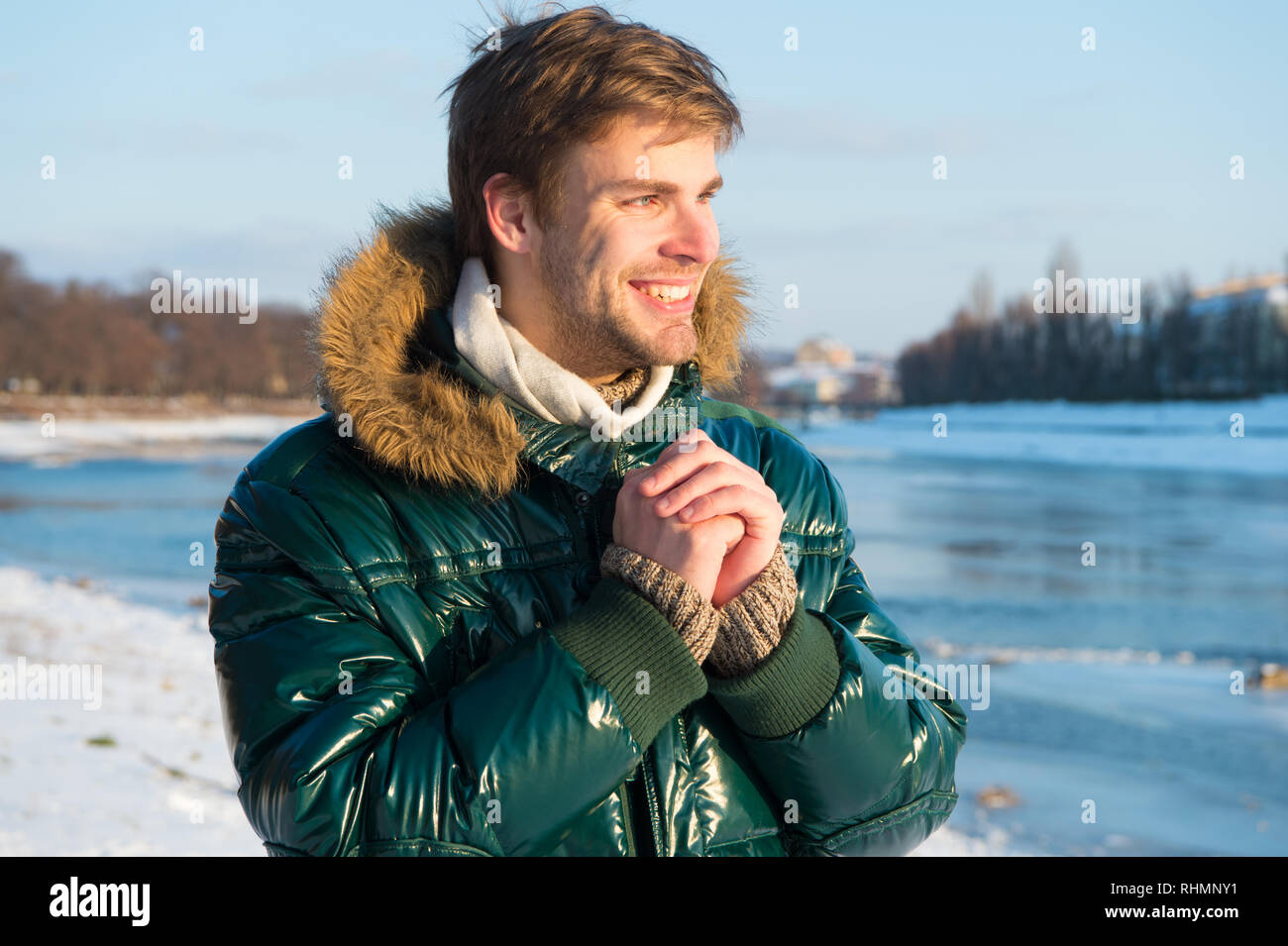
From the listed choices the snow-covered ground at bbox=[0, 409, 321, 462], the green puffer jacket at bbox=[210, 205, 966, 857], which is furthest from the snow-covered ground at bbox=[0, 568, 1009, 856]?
the snow-covered ground at bbox=[0, 409, 321, 462]

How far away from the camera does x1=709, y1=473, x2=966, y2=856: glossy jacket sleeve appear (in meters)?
1.58

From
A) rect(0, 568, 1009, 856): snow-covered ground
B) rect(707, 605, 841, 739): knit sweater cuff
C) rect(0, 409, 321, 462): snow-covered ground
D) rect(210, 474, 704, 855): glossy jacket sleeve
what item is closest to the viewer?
rect(210, 474, 704, 855): glossy jacket sleeve

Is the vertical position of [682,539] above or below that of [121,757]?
above

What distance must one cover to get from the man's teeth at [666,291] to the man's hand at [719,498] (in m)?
0.33

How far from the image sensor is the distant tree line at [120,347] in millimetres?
58125

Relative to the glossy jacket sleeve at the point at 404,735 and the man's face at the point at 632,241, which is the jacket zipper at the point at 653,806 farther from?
the man's face at the point at 632,241

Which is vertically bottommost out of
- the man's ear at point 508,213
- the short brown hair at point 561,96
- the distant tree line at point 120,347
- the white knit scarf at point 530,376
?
the white knit scarf at point 530,376

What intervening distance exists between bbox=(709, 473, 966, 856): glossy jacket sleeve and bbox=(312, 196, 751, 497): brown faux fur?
1.67 ft

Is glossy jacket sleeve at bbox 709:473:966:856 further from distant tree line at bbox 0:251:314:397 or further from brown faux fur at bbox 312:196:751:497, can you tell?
distant tree line at bbox 0:251:314:397

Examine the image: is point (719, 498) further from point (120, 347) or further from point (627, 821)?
point (120, 347)

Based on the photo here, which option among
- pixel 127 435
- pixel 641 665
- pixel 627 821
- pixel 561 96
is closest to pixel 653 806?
pixel 627 821

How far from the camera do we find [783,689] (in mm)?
1571

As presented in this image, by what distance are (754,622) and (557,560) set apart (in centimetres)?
34

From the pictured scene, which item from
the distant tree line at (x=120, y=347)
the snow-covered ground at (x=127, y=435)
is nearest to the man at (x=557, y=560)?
the snow-covered ground at (x=127, y=435)
